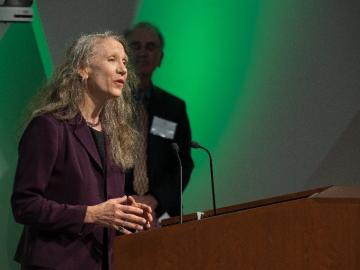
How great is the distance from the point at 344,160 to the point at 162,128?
1.19 meters

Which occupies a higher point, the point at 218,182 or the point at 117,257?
the point at 218,182

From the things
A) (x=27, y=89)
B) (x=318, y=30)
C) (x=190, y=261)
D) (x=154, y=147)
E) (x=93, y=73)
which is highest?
(x=318, y=30)

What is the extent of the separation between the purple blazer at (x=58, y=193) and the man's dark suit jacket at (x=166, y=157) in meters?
1.87

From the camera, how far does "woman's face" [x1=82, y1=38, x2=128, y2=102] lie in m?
3.21

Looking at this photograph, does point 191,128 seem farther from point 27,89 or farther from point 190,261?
point 190,261

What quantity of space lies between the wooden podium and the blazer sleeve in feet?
0.87

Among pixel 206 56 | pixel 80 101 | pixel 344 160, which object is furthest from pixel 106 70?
pixel 344 160

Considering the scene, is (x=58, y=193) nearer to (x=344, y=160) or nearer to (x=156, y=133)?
(x=156, y=133)

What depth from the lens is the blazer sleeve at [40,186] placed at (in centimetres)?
285

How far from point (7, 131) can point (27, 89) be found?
0.93 feet

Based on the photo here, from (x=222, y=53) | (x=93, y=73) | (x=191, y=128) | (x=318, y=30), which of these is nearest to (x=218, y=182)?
(x=191, y=128)

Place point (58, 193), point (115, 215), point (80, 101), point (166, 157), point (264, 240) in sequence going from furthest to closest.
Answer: point (166, 157), point (80, 101), point (58, 193), point (115, 215), point (264, 240)

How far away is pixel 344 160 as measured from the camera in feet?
17.2

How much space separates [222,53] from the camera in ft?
17.4
